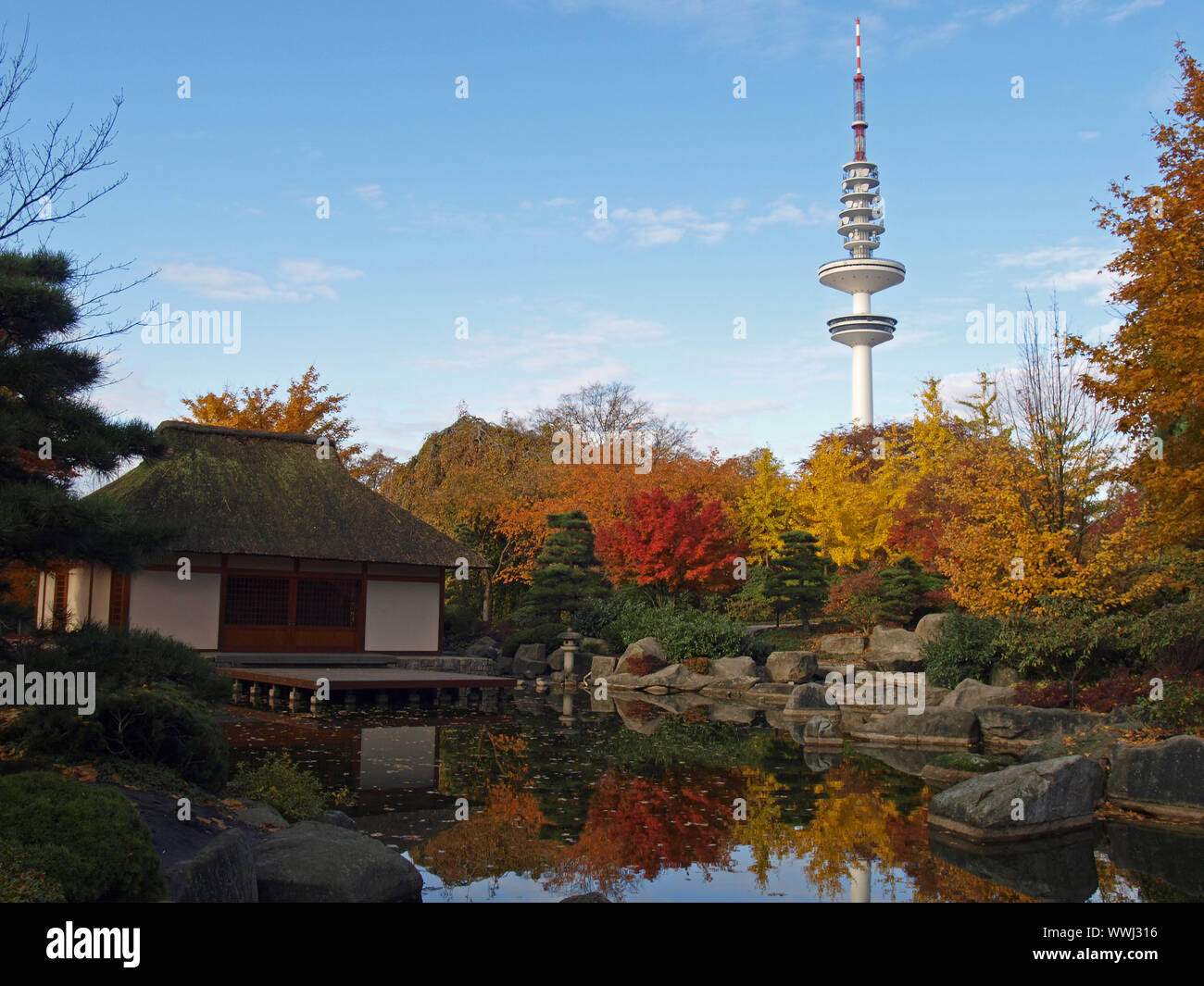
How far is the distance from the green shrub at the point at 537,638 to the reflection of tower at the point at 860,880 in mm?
18949

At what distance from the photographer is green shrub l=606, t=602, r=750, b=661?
24.7 metres

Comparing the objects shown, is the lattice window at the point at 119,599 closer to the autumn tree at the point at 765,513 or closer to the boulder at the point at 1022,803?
the boulder at the point at 1022,803

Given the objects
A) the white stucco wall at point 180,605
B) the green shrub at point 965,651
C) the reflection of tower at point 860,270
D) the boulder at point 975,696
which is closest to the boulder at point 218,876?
the boulder at point 975,696

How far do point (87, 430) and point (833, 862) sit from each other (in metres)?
7.17

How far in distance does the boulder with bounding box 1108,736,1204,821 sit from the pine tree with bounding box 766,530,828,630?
19.1 m

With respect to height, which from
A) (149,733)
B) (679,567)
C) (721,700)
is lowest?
(721,700)

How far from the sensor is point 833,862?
8.24 metres

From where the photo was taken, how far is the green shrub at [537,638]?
88.4 ft

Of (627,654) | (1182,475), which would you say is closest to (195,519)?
(627,654)

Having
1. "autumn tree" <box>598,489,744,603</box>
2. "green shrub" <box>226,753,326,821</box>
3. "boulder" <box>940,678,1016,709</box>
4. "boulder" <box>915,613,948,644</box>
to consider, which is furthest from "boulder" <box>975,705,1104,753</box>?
"autumn tree" <box>598,489,744,603</box>

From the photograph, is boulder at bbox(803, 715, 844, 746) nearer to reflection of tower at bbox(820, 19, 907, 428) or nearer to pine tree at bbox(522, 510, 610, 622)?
pine tree at bbox(522, 510, 610, 622)
